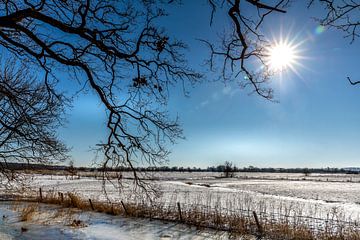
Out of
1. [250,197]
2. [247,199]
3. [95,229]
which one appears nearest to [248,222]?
[95,229]

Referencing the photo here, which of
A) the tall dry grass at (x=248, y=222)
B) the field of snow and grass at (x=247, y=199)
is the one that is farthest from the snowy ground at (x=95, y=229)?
the field of snow and grass at (x=247, y=199)

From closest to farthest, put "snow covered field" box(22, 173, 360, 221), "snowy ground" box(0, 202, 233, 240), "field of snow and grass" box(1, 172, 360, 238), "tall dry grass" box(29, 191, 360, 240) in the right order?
"tall dry grass" box(29, 191, 360, 240) → "snowy ground" box(0, 202, 233, 240) → "field of snow and grass" box(1, 172, 360, 238) → "snow covered field" box(22, 173, 360, 221)

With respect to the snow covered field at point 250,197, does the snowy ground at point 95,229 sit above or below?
below

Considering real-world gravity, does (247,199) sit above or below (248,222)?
above

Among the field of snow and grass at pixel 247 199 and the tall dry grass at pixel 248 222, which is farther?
the field of snow and grass at pixel 247 199

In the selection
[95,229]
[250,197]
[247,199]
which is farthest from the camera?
[250,197]

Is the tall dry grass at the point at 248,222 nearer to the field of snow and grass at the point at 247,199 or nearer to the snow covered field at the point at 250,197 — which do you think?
the field of snow and grass at the point at 247,199

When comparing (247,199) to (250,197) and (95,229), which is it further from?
(95,229)

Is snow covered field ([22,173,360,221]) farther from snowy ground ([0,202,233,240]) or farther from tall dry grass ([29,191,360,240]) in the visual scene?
snowy ground ([0,202,233,240])

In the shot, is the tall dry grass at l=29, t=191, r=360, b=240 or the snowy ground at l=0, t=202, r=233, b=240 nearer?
the tall dry grass at l=29, t=191, r=360, b=240

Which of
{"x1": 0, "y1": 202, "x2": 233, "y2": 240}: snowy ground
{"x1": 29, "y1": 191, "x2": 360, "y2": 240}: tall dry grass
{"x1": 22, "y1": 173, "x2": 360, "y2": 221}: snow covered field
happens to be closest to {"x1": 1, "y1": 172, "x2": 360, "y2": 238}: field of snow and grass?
{"x1": 22, "y1": 173, "x2": 360, "y2": 221}: snow covered field

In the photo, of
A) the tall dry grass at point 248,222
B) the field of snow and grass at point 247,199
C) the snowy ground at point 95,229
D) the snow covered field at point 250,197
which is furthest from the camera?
the snow covered field at point 250,197

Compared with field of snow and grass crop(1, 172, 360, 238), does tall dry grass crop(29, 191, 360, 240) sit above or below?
below

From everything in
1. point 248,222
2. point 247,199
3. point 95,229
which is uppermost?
point 247,199
